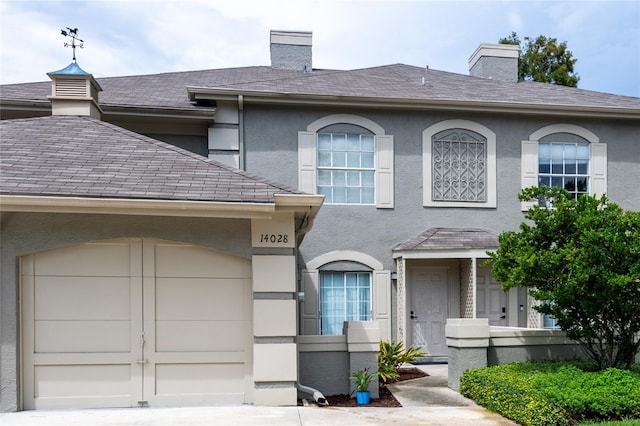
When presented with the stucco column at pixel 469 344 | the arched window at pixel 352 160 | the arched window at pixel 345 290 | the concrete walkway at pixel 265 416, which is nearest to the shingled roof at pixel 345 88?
the arched window at pixel 352 160

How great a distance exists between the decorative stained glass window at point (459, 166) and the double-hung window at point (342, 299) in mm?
2696

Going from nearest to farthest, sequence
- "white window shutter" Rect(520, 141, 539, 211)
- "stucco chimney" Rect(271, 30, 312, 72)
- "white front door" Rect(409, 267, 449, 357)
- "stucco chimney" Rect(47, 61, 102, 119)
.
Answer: "stucco chimney" Rect(47, 61, 102, 119), "white front door" Rect(409, 267, 449, 357), "white window shutter" Rect(520, 141, 539, 211), "stucco chimney" Rect(271, 30, 312, 72)

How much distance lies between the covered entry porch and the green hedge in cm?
396

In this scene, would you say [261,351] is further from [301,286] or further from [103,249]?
[301,286]

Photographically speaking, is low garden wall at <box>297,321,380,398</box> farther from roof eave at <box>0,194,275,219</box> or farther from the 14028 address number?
roof eave at <box>0,194,275,219</box>

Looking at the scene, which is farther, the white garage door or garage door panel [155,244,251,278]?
garage door panel [155,244,251,278]

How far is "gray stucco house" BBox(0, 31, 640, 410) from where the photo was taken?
7.52 m

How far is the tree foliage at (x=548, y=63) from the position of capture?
87.6ft

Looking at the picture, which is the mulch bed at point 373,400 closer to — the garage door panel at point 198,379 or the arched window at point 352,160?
the garage door panel at point 198,379

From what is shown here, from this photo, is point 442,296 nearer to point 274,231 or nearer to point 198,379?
point 274,231

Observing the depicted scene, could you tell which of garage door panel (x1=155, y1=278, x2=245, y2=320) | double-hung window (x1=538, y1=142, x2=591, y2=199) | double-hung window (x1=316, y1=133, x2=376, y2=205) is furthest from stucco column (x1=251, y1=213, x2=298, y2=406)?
double-hung window (x1=538, y1=142, x2=591, y2=199)

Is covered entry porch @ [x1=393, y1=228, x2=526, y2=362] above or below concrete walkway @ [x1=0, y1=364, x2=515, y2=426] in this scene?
above

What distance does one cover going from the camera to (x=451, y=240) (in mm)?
11680

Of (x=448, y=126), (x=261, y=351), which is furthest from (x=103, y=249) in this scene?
(x=448, y=126)
